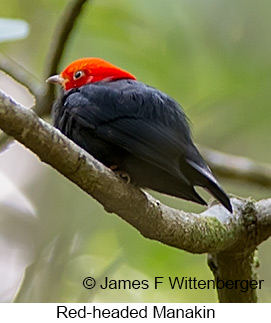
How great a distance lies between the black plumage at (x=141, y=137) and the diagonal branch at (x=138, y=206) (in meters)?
0.13

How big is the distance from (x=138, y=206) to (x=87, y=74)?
1134mm

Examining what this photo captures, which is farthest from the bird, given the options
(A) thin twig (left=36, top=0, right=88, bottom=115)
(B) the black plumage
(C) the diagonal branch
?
(A) thin twig (left=36, top=0, right=88, bottom=115)

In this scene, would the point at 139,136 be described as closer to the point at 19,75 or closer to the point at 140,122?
the point at 140,122

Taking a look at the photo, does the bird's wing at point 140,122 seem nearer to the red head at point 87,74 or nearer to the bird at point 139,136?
the bird at point 139,136

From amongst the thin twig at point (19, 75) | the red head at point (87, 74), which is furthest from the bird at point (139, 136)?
the thin twig at point (19, 75)

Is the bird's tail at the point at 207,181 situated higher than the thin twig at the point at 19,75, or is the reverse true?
the thin twig at the point at 19,75

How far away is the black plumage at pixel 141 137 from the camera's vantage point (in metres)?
3.13

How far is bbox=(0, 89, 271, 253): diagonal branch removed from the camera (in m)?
2.55

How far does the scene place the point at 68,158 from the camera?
2.65 m

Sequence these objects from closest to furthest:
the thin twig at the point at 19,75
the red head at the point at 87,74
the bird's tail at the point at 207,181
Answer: the bird's tail at the point at 207,181, the red head at the point at 87,74, the thin twig at the point at 19,75

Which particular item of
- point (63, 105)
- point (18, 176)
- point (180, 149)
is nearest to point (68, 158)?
point (180, 149)

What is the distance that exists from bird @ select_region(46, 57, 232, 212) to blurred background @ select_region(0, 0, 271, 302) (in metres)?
0.82

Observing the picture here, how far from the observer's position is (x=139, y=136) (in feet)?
10.4

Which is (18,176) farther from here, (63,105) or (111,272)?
(63,105)
